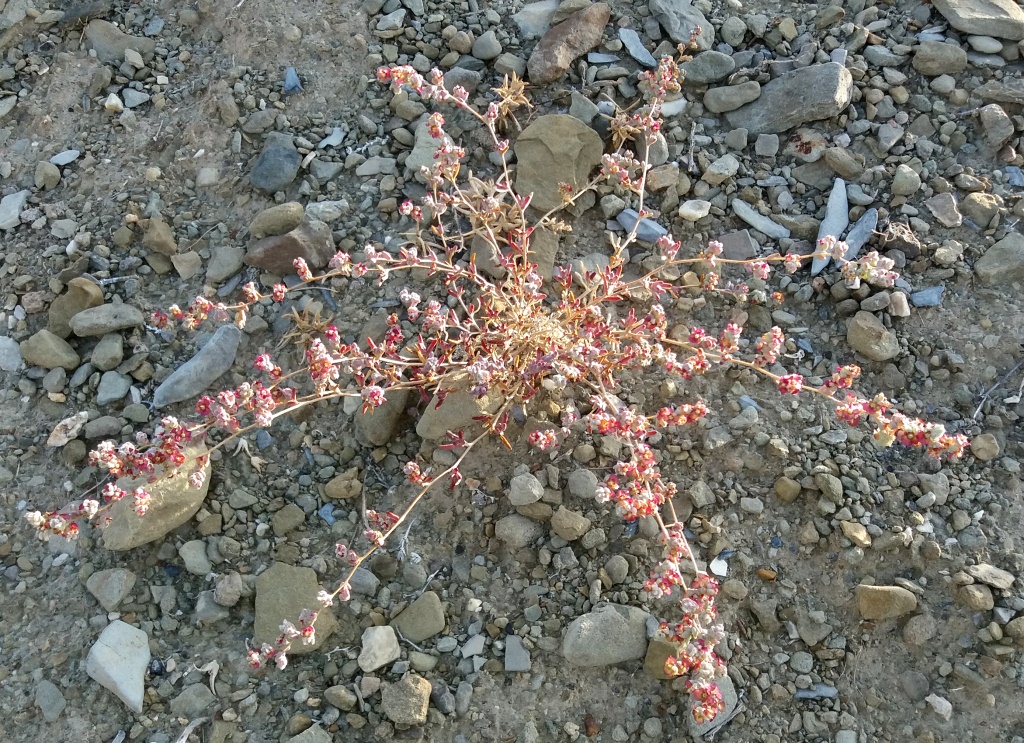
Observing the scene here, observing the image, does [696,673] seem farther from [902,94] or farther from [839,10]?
[839,10]

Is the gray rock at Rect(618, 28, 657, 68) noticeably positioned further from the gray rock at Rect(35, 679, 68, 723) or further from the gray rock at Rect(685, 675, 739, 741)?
the gray rock at Rect(35, 679, 68, 723)

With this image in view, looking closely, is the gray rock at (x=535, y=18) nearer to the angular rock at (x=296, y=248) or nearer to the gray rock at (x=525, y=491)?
the angular rock at (x=296, y=248)

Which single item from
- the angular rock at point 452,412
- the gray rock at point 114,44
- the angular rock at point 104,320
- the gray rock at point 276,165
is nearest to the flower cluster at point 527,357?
the angular rock at point 452,412

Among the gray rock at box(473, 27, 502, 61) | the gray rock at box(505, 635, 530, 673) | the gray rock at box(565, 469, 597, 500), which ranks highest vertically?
the gray rock at box(473, 27, 502, 61)

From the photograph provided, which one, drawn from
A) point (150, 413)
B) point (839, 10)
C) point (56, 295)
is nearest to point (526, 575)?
point (150, 413)

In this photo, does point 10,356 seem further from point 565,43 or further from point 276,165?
point 565,43

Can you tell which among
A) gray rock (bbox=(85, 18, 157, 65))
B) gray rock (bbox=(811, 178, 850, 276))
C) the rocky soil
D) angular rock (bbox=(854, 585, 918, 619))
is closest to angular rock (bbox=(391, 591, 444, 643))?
the rocky soil
